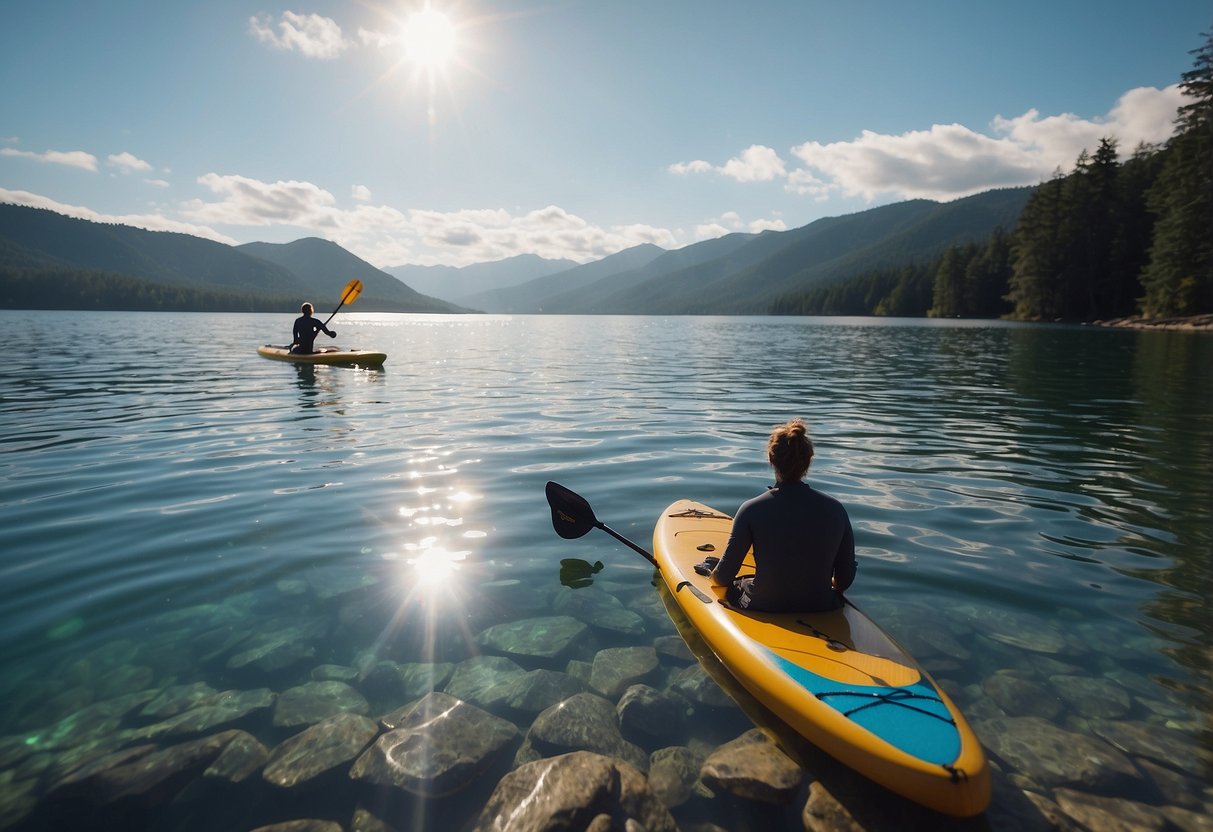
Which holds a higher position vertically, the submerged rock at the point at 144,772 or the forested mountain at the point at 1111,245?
the forested mountain at the point at 1111,245

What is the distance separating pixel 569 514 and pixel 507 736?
3.69 meters

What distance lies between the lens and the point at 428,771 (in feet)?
14.8

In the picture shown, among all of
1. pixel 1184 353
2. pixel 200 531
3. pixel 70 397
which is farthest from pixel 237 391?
pixel 1184 353

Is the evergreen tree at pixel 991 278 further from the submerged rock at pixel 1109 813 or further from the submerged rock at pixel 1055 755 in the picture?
the submerged rock at pixel 1109 813

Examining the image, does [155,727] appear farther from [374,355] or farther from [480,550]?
[374,355]

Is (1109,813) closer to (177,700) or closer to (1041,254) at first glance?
(177,700)

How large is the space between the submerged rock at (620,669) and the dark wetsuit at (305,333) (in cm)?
2616

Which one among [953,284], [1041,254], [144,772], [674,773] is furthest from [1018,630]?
[953,284]

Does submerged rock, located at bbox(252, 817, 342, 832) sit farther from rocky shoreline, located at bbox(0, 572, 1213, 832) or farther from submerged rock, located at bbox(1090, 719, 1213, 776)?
submerged rock, located at bbox(1090, 719, 1213, 776)

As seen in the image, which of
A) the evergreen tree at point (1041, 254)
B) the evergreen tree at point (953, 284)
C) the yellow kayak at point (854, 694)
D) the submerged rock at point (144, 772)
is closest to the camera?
the yellow kayak at point (854, 694)

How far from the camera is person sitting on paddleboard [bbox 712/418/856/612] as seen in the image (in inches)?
200

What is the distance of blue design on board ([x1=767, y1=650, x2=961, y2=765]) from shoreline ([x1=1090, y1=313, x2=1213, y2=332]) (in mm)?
67129

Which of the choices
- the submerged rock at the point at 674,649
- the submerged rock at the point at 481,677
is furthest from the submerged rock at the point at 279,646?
the submerged rock at the point at 674,649

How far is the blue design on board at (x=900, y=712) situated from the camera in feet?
13.0
